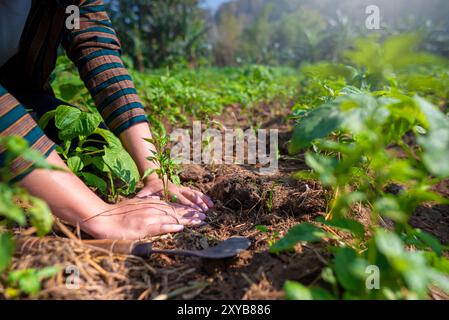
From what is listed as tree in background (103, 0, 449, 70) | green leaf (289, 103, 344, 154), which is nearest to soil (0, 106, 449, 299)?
green leaf (289, 103, 344, 154)

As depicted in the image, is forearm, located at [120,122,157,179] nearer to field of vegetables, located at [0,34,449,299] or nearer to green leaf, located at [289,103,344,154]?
field of vegetables, located at [0,34,449,299]

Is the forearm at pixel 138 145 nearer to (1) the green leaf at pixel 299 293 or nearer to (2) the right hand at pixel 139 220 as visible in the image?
(2) the right hand at pixel 139 220

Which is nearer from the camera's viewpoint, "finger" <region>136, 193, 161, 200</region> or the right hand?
the right hand

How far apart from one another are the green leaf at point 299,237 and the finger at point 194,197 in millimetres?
650

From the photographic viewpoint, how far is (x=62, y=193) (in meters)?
1.05

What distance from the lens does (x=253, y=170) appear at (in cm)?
184

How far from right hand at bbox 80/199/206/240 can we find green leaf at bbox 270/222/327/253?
0.52 m

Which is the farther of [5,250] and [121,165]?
[121,165]

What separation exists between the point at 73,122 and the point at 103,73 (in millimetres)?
380

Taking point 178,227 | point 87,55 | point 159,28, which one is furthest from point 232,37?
point 178,227

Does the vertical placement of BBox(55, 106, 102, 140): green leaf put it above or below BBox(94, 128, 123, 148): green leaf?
above

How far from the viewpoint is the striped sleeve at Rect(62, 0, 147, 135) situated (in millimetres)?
1662

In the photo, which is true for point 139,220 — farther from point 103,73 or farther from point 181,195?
point 103,73
